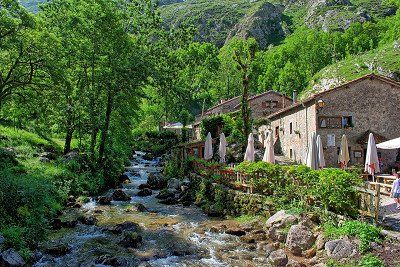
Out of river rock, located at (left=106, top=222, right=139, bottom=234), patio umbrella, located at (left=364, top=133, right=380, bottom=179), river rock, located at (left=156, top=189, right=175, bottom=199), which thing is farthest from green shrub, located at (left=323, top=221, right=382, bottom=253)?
river rock, located at (left=156, top=189, right=175, bottom=199)

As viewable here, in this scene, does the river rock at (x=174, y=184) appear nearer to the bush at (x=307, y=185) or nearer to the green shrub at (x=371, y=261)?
the bush at (x=307, y=185)

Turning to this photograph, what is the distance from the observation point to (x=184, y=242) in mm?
15273

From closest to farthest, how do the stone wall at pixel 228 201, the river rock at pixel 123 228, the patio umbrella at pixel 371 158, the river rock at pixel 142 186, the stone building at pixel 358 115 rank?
the river rock at pixel 123 228 < the stone wall at pixel 228 201 < the patio umbrella at pixel 371 158 < the river rock at pixel 142 186 < the stone building at pixel 358 115

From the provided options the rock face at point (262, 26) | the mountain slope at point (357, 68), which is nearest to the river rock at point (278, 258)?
the mountain slope at point (357, 68)

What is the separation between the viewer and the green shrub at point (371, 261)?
1022 cm

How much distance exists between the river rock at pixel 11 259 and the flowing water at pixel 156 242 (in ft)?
3.53

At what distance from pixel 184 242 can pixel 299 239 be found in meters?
4.63

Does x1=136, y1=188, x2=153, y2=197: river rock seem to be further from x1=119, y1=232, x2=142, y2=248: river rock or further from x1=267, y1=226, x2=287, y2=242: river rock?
x1=267, y1=226, x2=287, y2=242: river rock

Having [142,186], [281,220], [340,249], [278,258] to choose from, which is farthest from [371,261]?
[142,186]

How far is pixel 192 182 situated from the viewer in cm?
2703

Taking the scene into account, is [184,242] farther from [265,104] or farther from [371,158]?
[265,104]

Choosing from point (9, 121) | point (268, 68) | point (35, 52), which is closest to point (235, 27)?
point (268, 68)

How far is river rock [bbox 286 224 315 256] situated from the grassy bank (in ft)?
28.7

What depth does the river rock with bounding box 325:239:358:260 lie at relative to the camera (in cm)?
1118
